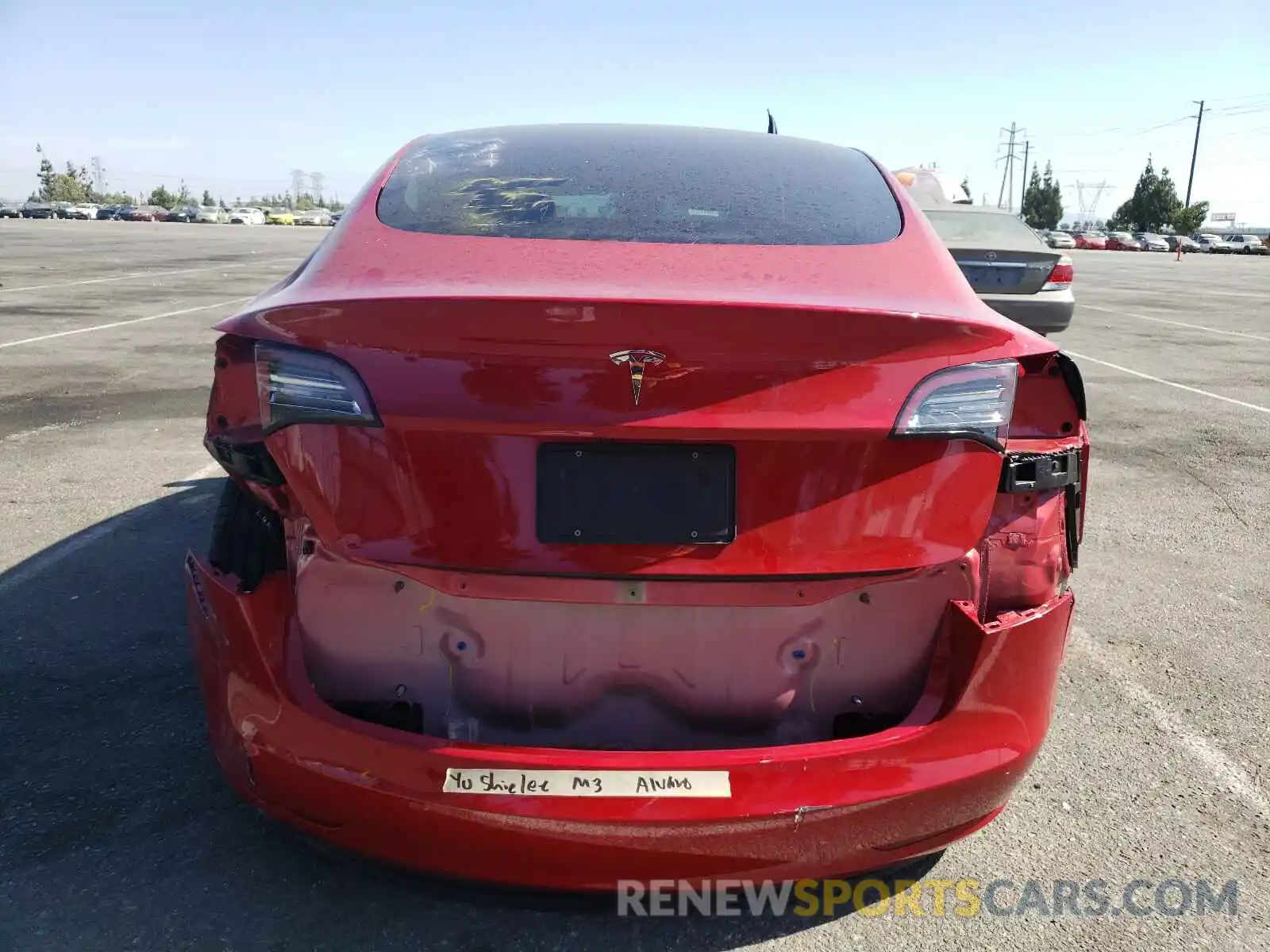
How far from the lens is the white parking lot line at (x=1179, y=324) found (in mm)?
13961

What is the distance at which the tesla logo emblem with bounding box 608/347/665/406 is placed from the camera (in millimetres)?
1773

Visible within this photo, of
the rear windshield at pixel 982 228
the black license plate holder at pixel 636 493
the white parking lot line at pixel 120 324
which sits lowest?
the white parking lot line at pixel 120 324

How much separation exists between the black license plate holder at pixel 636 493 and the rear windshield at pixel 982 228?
859 cm

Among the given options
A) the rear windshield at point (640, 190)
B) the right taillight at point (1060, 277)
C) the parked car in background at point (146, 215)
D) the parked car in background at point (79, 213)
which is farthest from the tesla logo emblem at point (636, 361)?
the parked car in background at point (79, 213)

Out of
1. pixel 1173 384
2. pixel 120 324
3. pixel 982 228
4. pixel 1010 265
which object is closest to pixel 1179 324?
pixel 1173 384

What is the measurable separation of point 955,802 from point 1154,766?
4.37 feet

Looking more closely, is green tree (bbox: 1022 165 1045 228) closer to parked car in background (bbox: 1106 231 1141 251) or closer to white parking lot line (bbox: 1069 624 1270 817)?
parked car in background (bbox: 1106 231 1141 251)

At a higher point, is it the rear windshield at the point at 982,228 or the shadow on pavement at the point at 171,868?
the rear windshield at the point at 982,228

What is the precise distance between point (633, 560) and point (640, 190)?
1.19 meters

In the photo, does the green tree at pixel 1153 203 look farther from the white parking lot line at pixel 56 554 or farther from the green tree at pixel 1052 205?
the white parking lot line at pixel 56 554

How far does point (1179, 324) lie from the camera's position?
15.8 meters

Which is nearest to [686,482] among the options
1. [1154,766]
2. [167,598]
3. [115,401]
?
[1154,766]

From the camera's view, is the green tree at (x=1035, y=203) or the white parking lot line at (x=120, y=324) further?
the green tree at (x=1035, y=203)

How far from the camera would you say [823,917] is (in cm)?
227
